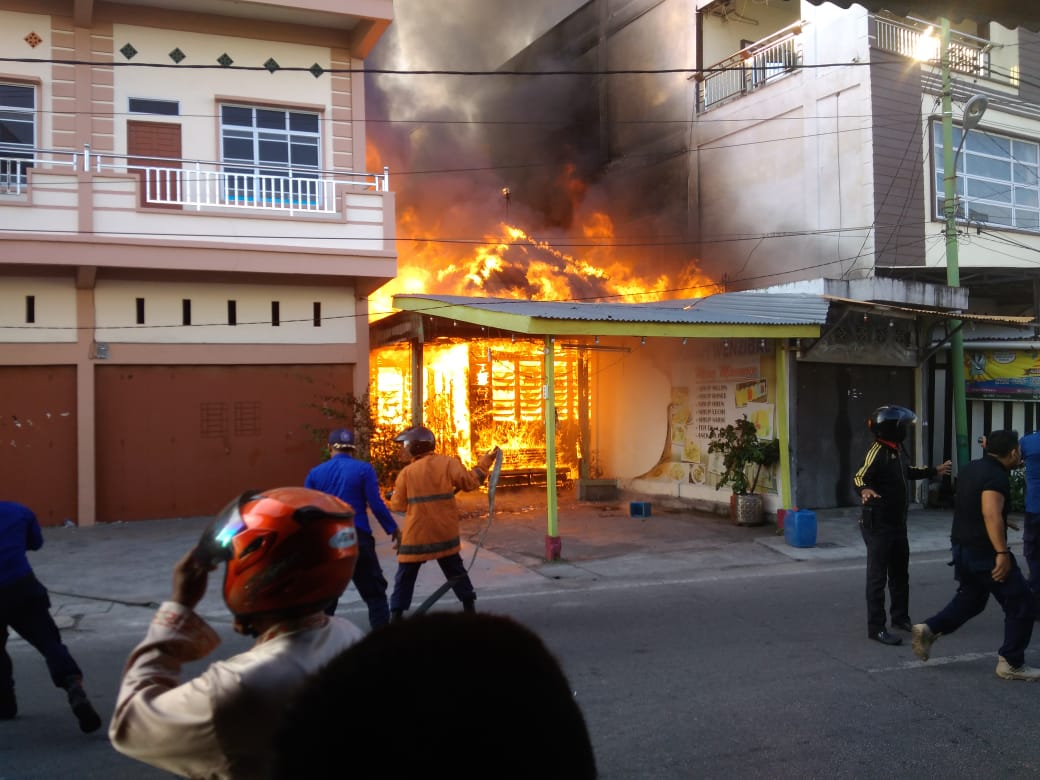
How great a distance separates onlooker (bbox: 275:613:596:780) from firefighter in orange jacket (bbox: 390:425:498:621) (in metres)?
5.27

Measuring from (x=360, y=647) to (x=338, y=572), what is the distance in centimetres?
78

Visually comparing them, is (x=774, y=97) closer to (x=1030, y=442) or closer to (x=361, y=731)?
(x=1030, y=442)

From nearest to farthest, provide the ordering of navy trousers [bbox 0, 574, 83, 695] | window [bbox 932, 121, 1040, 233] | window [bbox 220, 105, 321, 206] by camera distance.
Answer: navy trousers [bbox 0, 574, 83, 695] → window [bbox 220, 105, 321, 206] → window [bbox 932, 121, 1040, 233]

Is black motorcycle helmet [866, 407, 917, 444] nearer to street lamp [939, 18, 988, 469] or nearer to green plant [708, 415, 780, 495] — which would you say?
green plant [708, 415, 780, 495]

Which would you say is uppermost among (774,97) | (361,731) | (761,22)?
(761,22)

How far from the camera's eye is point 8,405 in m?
12.6

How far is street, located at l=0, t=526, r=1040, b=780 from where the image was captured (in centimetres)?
427

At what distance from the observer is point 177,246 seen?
12695 mm

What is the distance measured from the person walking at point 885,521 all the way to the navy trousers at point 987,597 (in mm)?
718

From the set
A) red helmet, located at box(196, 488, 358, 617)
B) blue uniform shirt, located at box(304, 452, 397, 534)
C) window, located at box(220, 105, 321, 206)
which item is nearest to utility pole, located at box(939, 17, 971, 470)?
window, located at box(220, 105, 321, 206)

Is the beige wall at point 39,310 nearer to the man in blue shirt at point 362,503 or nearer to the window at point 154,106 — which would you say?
the window at point 154,106

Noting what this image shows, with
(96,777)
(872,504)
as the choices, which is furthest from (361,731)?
(872,504)

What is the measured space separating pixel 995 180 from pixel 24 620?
59.0 feet

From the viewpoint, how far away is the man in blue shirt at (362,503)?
634 centimetres
